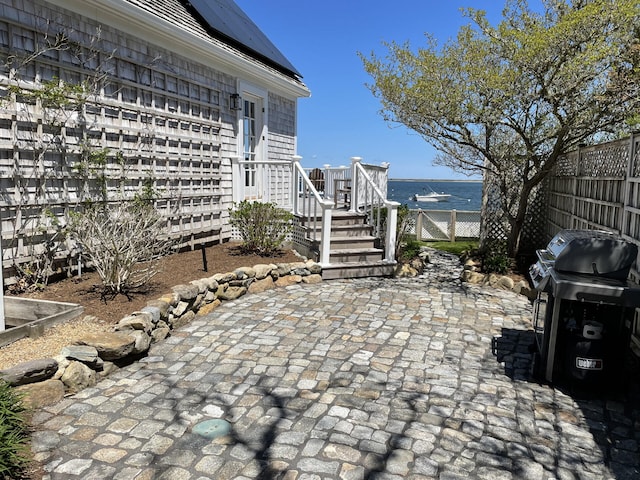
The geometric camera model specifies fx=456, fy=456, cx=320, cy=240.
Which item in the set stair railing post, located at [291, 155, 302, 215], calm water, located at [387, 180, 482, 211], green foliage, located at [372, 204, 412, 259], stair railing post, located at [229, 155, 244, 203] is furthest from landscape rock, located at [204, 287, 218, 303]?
calm water, located at [387, 180, 482, 211]

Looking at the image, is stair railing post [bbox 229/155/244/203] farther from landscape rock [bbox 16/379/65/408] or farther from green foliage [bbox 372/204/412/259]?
landscape rock [bbox 16/379/65/408]

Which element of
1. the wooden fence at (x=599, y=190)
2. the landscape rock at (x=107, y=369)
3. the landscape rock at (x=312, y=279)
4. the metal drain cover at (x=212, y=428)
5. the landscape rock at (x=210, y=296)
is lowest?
the metal drain cover at (x=212, y=428)

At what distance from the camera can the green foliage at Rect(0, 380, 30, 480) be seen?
2.42 metres

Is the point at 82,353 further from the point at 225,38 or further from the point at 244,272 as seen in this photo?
the point at 225,38

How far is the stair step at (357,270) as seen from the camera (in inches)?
296

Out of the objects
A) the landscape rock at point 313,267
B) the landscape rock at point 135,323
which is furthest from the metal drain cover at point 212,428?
the landscape rock at point 313,267

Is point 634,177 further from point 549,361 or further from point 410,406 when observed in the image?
point 410,406

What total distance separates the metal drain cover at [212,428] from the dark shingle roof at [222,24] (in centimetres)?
551

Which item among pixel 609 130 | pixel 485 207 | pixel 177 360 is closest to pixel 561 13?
pixel 609 130

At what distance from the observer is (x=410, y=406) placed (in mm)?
3369

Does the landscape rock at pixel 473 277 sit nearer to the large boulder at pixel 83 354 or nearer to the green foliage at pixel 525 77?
the green foliage at pixel 525 77

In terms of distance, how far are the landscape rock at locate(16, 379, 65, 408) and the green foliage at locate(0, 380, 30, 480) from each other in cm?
12

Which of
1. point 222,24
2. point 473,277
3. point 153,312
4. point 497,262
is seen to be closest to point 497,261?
point 497,262

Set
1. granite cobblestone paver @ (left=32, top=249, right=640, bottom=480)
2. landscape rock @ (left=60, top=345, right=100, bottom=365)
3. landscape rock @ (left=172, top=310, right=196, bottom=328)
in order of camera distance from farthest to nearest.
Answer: landscape rock @ (left=172, top=310, right=196, bottom=328)
landscape rock @ (left=60, top=345, right=100, bottom=365)
granite cobblestone paver @ (left=32, top=249, right=640, bottom=480)
